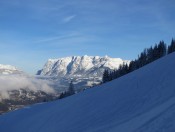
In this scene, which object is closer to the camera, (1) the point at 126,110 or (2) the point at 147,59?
(1) the point at 126,110

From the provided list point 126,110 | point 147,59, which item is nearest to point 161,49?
point 147,59

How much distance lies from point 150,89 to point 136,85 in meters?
5.94

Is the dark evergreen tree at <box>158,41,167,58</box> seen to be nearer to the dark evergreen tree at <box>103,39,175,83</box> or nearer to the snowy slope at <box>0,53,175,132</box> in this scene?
the dark evergreen tree at <box>103,39,175,83</box>

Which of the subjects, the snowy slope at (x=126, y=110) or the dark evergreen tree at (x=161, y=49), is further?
the dark evergreen tree at (x=161, y=49)

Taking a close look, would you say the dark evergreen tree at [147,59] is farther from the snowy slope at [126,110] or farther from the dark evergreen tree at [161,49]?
the snowy slope at [126,110]

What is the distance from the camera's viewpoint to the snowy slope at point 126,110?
2536cm

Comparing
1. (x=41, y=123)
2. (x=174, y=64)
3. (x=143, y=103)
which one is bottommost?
(x=41, y=123)

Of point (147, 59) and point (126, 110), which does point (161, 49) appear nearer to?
point (147, 59)

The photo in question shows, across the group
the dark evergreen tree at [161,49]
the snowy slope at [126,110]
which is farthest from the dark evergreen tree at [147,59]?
the snowy slope at [126,110]

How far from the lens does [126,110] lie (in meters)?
35.8

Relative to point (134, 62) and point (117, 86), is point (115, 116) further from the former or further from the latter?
point (134, 62)

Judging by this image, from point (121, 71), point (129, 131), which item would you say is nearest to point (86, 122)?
point (129, 131)

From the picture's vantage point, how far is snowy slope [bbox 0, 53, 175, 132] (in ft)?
83.2

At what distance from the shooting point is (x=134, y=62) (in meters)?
129
